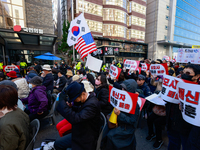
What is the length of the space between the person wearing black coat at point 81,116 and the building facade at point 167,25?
37.2 m

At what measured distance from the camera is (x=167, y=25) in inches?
1468

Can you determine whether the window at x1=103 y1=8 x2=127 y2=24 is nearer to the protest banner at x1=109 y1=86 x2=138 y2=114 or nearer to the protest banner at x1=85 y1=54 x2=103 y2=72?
the protest banner at x1=85 y1=54 x2=103 y2=72

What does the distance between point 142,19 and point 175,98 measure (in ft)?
118

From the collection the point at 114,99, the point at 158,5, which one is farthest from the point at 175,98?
the point at 158,5

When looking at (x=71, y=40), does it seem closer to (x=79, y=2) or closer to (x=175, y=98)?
(x=175, y=98)

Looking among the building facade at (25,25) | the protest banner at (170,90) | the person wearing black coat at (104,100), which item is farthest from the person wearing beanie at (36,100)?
the building facade at (25,25)

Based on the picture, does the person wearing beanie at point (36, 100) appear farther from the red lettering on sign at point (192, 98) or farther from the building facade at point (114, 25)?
the building facade at point (114, 25)

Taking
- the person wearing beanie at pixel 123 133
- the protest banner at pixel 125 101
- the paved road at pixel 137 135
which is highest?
the protest banner at pixel 125 101

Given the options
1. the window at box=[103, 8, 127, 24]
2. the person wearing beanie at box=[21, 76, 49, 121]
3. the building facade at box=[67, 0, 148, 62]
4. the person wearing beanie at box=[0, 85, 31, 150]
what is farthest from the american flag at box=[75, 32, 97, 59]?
the window at box=[103, 8, 127, 24]

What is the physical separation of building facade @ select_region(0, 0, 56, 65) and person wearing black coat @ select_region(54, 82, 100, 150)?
13352 mm

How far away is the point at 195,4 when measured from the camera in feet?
144

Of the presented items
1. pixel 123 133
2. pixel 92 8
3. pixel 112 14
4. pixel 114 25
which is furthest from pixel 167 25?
pixel 123 133

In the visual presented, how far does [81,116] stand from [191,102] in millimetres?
1608

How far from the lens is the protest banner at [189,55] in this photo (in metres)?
5.28
